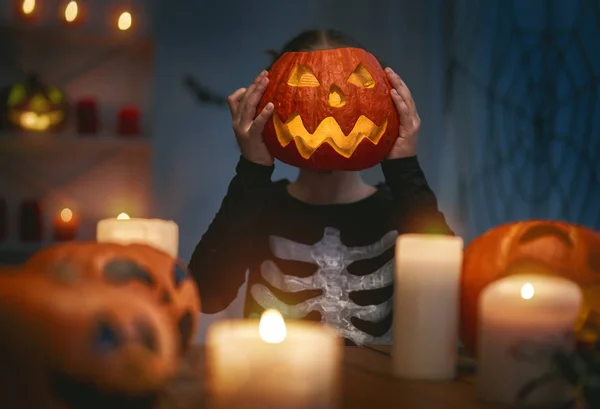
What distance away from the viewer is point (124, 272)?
2.38 ft

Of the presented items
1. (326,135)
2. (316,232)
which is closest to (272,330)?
(326,135)

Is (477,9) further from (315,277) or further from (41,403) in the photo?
(41,403)

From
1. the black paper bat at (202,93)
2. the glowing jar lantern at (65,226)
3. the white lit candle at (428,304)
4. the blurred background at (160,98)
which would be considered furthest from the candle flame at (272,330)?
the black paper bat at (202,93)

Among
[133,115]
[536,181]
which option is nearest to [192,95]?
[133,115]

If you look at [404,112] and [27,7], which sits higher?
[27,7]

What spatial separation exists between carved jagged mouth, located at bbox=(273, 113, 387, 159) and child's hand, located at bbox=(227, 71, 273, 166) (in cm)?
3

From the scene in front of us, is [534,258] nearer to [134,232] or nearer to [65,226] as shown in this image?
[134,232]

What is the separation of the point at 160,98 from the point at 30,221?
25.7 inches

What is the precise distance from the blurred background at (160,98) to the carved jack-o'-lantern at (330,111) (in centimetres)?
148

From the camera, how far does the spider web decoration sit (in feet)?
6.73

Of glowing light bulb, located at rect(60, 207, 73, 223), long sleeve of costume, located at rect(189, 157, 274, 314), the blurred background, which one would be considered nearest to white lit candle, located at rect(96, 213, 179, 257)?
long sleeve of costume, located at rect(189, 157, 274, 314)

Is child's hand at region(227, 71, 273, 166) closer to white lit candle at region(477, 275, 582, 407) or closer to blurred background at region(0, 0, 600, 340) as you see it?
white lit candle at region(477, 275, 582, 407)

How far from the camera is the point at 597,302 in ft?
2.85

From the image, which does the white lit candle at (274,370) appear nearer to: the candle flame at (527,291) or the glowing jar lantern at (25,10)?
the candle flame at (527,291)
